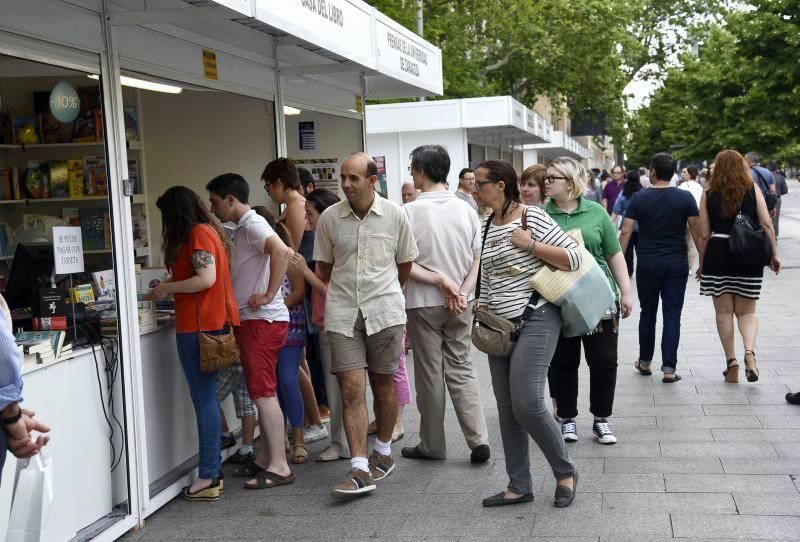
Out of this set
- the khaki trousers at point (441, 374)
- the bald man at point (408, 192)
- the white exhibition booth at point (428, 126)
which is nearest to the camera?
the khaki trousers at point (441, 374)

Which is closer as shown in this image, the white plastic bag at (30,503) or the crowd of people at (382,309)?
the white plastic bag at (30,503)

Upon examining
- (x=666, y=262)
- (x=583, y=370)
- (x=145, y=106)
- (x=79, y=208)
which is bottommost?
(x=583, y=370)

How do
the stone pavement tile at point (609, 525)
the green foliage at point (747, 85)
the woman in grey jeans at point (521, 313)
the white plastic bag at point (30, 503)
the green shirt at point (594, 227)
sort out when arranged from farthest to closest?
the green foliage at point (747, 85)
the green shirt at point (594, 227)
the woman in grey jeans at point (521, 313)
the stone pavement tile at point (609, 525)
the white plastic bag at point (30, 503)

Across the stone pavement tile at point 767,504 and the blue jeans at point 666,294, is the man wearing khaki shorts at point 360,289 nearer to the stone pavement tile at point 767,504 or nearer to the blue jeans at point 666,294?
the stone pavement tile at point 767,504

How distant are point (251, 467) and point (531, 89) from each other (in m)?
29.2

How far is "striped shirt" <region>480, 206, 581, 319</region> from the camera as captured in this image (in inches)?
212

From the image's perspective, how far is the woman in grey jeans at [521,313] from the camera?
5301 millimetres

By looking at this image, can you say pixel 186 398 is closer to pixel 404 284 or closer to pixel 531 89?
pixel 404 284

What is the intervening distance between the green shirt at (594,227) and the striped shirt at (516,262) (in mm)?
1182

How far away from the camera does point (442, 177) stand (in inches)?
255

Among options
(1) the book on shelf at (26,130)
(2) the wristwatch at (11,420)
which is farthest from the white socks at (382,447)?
(2) the wristwatch at (11,420)

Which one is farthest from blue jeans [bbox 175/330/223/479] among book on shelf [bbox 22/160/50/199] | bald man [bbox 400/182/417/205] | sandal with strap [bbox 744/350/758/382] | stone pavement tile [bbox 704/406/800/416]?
bald man [bbox 400/182/417/205]

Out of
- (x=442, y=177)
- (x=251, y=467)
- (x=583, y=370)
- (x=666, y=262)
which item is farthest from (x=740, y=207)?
(x=251, y=467)

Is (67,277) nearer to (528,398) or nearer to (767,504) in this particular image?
(528,398)
